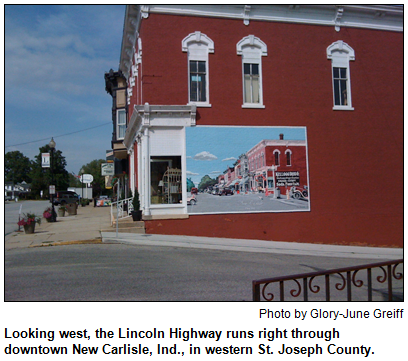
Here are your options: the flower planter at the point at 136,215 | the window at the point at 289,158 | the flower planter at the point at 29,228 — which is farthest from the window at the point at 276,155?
the flower planter at the point at 29,228

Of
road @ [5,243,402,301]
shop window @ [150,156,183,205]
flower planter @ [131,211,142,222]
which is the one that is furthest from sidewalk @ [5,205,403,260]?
shop window @ [150,156,183,205]

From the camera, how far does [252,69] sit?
55.7 ft

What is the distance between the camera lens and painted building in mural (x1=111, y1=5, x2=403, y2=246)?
16062 millimetres

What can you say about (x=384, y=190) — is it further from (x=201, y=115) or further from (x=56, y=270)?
(x=56, y=270)

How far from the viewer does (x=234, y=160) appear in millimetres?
16641

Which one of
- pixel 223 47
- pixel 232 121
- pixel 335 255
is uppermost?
pixel 223 47

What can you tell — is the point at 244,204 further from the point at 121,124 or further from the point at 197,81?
the point at 121,124

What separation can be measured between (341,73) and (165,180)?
9022mm

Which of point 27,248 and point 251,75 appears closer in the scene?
point 27,248

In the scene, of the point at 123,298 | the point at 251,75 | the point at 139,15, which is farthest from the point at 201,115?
the point at 123,298

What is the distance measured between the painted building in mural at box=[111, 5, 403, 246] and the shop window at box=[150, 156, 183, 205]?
0.13 ft

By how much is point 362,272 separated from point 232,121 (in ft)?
27.9

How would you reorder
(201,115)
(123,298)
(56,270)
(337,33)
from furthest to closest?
(337,33) < (201,115) < (56,270) < (123,298)

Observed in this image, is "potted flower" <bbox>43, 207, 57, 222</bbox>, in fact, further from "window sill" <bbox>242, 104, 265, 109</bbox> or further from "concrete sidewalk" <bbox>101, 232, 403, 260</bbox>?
"window sill" <bbox>242, 104, 265, 109</bbox>
